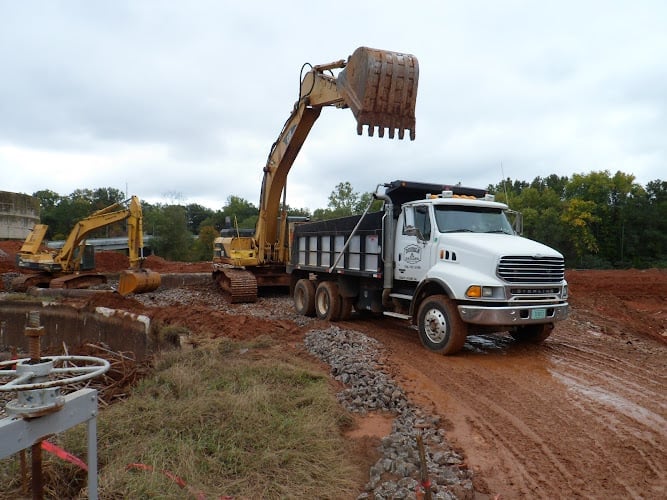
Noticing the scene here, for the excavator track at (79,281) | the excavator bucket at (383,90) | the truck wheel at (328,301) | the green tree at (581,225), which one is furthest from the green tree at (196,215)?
the excavator bucket at (383,90)

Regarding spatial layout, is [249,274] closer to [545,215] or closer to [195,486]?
[195,486]

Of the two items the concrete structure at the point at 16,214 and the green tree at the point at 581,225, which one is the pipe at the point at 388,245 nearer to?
the concrete structure at the point at 16,214

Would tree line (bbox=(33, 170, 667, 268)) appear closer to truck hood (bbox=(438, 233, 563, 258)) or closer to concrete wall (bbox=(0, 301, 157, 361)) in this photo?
concrete wall (bbox=(0, 301, 157, 361))

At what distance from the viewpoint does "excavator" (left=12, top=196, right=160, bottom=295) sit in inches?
662

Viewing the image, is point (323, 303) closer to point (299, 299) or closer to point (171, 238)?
point (299, 299)

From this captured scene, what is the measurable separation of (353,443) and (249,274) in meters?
11.0

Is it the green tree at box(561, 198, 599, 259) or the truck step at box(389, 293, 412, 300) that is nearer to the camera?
the truck step at box(389, 293, 412, 300)

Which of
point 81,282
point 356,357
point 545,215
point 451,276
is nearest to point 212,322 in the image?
point 356,357

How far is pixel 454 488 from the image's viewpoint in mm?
3877

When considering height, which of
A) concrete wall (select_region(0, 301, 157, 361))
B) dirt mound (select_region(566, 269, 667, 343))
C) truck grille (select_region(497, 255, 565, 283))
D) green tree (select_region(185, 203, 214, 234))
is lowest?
concrete wall (select_region(0, 301, 157, 361))

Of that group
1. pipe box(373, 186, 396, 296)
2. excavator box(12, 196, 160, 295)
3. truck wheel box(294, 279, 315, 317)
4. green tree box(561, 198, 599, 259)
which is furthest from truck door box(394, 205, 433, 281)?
green tree box(561, 198, 599, 259)

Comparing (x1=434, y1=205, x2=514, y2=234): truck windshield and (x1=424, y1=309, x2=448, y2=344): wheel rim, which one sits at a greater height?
(x1=434, y1=205, x2=514, y2=234): truck windshield

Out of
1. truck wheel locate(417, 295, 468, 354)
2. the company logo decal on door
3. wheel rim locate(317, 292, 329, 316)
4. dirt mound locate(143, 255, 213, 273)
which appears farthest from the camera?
dirt mound locate(143, 255, 213, 273)

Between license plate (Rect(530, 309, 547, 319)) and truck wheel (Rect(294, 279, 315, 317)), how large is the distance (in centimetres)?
594
